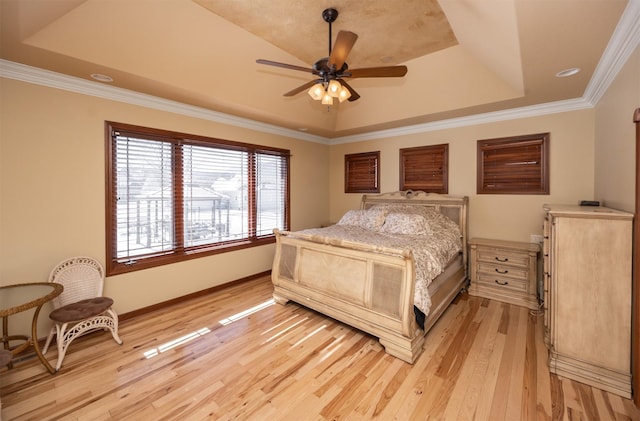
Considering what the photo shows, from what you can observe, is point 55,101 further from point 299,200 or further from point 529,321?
point 529,321

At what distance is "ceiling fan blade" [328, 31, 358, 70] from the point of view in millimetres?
1761

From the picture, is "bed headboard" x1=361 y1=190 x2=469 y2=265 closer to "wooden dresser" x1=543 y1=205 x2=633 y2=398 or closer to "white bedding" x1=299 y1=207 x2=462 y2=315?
"white bedding" x1=299 y1=207 x2=462 y2=315

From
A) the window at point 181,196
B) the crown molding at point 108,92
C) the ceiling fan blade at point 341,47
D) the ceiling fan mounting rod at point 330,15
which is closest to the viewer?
the ceiling fan blade at point 341,47

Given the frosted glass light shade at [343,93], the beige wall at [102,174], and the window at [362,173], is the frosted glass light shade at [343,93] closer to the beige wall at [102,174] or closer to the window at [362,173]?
the beige wall at [102,174]

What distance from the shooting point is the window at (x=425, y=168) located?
163 inches

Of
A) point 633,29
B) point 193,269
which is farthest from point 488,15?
point 193,269

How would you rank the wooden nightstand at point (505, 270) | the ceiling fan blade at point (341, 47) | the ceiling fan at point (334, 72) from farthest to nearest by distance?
the wooden nightstand at point (505, 270)
the ceiling fan at point (334, 72)
the ceiling fan blade at point (341, 47)

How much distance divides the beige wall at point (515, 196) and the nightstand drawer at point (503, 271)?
50 cm

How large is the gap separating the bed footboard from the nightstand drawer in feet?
5.60

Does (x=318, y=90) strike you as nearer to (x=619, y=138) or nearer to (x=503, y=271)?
(x=619, y=138)

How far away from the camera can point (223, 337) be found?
2.59 metres

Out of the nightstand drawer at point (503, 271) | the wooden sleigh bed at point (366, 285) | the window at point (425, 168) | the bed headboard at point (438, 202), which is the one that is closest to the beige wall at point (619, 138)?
the nightstand drawer at point (503, 271)

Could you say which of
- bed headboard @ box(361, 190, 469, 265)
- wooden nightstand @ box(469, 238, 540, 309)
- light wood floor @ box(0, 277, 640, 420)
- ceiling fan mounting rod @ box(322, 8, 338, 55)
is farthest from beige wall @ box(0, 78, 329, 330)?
wooden nightstand @ box(469, 238, 540, 309)

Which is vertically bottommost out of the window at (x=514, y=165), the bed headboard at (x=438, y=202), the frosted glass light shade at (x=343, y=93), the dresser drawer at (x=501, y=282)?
the dresser drawer at (x=501, y=282)
